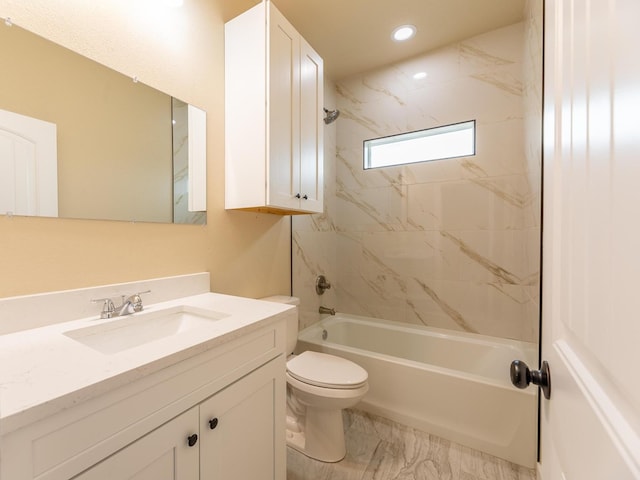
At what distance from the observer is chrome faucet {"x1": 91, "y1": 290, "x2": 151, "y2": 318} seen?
1.03 m

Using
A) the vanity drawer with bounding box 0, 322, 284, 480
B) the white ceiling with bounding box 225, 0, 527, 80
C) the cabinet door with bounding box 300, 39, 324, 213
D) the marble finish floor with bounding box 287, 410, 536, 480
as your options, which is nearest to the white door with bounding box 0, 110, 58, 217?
the vanity drawer with bounding box 0, 322, 284, 480

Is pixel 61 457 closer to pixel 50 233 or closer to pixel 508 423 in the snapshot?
pixel 50 233

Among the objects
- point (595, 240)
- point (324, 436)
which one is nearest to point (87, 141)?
point (595, 240)

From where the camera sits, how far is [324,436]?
5.04 feet

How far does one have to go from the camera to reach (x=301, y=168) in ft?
5.51

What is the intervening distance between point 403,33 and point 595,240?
2324 mm

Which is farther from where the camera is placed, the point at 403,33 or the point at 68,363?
the point at 403,33

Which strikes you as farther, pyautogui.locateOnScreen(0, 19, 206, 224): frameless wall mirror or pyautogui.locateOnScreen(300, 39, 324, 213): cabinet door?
pyautogui.locateOnScreen(300, 39, 324, 213): cabinet door

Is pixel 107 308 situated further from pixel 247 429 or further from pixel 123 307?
pixel 247 429

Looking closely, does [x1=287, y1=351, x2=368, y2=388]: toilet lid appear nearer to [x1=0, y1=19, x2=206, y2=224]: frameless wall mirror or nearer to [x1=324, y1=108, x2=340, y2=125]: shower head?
[x1=0, y1=19, x2=206, y2=224]: frameless wall mirror

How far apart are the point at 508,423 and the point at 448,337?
72 centimetres

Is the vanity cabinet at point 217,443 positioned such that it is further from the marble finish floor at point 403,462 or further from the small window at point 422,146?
the small window at point 422,146

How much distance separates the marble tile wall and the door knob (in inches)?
54.6

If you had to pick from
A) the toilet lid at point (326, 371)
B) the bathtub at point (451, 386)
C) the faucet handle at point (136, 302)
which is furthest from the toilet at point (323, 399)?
the faucet handle at point (136, 302)
